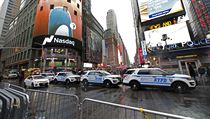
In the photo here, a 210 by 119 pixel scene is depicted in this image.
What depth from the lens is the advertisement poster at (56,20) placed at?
3947 centimetres

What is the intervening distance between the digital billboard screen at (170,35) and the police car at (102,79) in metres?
14.0

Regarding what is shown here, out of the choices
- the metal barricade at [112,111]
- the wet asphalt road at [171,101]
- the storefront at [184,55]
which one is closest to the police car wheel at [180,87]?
the wet asphalt road at [171,101]

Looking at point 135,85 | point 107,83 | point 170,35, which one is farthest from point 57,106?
point 170,35

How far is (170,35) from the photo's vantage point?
2011 centimetres

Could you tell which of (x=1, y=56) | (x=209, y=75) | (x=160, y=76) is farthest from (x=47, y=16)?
(x=1, y=56)

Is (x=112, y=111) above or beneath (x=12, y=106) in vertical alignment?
beneath

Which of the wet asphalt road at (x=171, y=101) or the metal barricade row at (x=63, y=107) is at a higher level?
the metal barricade row at (x=63, y=107)

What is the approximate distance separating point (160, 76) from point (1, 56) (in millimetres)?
113664

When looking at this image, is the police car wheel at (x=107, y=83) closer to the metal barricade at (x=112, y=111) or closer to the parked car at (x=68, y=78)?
the parked car at (x=68, y=78)

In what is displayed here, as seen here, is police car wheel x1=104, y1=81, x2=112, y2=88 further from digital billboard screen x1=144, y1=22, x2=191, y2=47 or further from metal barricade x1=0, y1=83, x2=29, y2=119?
digital billboard screen x1=144, y1=22, x2=191, y2=47

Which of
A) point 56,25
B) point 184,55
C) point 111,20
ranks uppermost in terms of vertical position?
point 111,20

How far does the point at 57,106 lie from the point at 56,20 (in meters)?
42.9

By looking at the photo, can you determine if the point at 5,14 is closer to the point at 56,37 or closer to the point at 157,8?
the point at 157,8

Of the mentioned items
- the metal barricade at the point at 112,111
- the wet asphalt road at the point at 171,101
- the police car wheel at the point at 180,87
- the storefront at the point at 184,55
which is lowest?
the wet asphalt road at the point at 171,101
